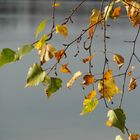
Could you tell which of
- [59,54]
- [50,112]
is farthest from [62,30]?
[50,112]

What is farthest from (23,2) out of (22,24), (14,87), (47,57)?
(47,57)

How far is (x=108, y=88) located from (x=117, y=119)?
0.08 m

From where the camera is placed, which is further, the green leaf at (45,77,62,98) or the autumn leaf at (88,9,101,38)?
the autumn leaf at (88,9,101,38)

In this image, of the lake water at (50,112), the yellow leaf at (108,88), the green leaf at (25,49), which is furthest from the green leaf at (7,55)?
the lake water at (50,112)

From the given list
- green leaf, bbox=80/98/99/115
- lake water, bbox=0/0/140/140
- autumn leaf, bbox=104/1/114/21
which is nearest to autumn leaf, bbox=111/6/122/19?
autumn leaf, bbox=104/1/114/21

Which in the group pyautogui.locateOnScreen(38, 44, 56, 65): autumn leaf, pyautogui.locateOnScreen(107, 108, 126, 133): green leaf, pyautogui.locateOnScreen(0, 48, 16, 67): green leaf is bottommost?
pyautogui.locateOnScreen(107, 108, 126, 133): green leaf

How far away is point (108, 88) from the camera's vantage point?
492 mm

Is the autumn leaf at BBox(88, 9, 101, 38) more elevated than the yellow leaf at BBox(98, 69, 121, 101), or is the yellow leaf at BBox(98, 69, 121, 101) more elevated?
the autumn leaf at BBox(88, 9, 101, 38)

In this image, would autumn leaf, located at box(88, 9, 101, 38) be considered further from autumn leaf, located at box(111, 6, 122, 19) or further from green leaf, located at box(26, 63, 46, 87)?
green leaf, located at box(26, 63, 46, 87)

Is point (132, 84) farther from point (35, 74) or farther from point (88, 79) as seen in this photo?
point (35, 74)

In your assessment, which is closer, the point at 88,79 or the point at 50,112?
the point at 88,79

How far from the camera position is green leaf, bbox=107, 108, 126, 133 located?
407 mm

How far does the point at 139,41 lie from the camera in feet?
39.3

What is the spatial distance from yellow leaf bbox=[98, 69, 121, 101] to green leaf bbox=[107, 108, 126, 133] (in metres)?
0.06
